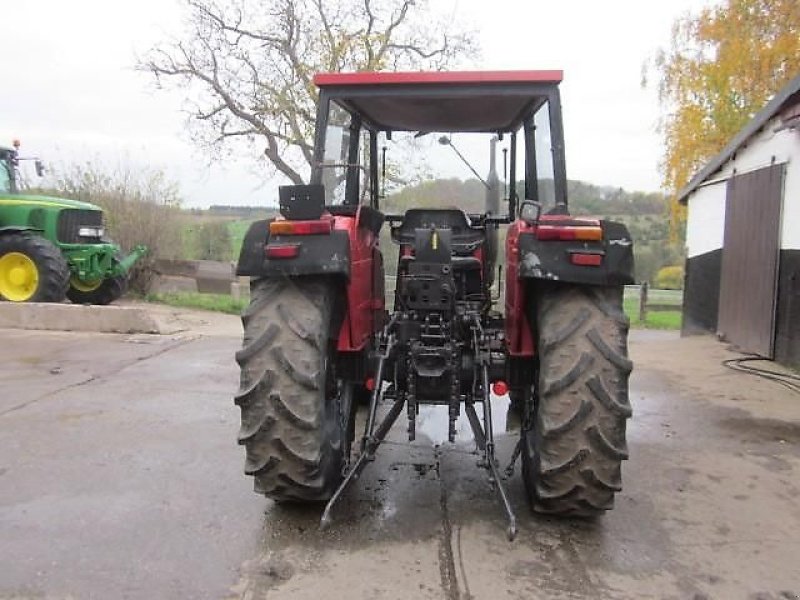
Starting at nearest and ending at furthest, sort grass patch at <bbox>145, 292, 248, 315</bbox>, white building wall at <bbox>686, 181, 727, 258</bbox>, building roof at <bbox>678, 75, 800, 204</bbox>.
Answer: building roof at <bbox>678, 75, 800, 204</bbox> < white building wall at <bbox>686, 181, 727, 258</bbox> < grass patch at <bbox>145, 292, 248, 315</bbox>

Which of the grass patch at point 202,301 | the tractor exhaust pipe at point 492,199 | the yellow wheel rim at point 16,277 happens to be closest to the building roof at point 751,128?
the tractor exhaust pipe at point 492,199

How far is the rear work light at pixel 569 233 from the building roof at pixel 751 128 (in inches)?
232

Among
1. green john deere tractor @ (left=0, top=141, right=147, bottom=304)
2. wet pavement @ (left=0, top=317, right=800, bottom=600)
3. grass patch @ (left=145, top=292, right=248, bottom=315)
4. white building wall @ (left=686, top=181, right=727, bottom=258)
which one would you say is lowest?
wet pavement @ (left=0, top=317, right=800, bottom=600)

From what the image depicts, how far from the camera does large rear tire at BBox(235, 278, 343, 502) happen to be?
3.27 metres

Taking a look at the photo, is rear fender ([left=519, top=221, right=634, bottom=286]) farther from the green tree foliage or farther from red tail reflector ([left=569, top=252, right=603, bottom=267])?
the green tree foliage

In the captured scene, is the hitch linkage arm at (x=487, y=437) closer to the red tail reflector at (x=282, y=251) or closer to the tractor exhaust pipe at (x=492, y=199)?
the red tail reflector at (x=282, y=251)

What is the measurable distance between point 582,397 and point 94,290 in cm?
1194

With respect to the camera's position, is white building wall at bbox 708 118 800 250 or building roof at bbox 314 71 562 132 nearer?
building roof at bbox 314 71 562 132

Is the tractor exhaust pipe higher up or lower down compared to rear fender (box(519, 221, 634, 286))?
higher up

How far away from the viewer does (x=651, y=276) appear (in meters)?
32.0

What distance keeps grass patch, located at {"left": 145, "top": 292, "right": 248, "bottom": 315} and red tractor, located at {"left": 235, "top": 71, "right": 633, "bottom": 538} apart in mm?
10678

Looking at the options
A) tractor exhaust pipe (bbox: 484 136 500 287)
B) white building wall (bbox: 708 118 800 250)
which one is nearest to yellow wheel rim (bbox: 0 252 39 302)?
tractor exhaust pipe (bbox: 484 136 500 287)

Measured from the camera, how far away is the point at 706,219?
1174 cm

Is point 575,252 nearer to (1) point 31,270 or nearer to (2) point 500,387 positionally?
(2) point 500,387
